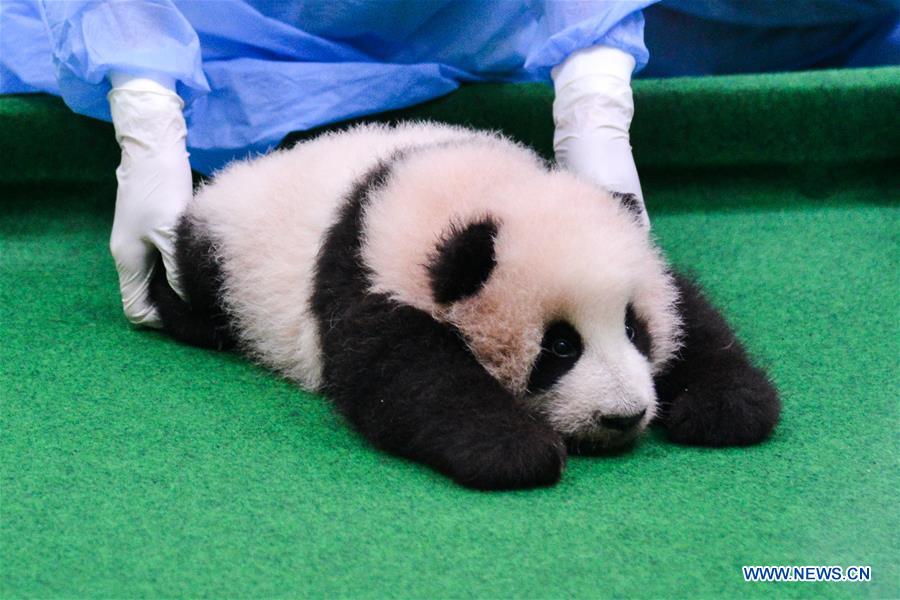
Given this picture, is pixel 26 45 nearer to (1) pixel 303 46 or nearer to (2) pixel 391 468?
(1) pixel 303 46

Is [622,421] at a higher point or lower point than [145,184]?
→ higher

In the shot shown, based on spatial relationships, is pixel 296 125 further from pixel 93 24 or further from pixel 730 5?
pixel 730 5

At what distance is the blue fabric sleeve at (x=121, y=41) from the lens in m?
2.84

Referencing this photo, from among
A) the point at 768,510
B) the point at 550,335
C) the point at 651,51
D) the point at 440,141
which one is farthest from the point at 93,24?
the point at 768,510

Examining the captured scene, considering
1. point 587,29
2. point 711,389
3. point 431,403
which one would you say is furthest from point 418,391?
point 587,29

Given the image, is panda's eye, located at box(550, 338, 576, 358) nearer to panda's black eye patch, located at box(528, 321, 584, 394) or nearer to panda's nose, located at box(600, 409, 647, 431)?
panda's black eye patch, located at box(528, 321, 584, 394)

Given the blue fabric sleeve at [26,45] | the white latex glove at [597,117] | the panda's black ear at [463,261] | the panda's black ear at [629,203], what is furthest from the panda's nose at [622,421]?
the blue fabric sleeve at [26,45]

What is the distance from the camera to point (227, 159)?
325 cm

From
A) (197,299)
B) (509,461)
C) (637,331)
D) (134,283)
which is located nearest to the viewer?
(509,461)

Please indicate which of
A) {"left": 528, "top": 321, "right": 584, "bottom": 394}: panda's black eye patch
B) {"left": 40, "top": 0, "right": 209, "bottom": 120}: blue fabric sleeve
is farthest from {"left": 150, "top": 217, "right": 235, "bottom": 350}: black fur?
{"left": 528, "top": 321, "right": 584, "bottom": 394}: panda's black eye patch

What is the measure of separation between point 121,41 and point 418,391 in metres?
1.44

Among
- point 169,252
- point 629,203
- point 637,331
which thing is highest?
point 629,203

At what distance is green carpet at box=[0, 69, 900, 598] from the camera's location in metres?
1.67

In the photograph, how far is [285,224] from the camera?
2.51m
